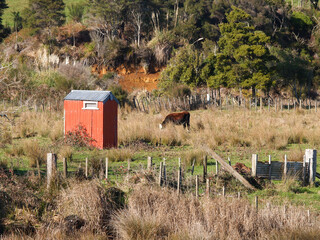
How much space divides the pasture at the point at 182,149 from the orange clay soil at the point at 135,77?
64.3 feet

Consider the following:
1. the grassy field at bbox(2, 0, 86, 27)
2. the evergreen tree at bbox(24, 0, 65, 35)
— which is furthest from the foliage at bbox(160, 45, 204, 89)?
the grassy field at bbox(2, 0, 86, 27)

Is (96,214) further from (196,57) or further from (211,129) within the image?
(196,57)

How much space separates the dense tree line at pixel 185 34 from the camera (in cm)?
3991

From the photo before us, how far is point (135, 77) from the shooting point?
161ft

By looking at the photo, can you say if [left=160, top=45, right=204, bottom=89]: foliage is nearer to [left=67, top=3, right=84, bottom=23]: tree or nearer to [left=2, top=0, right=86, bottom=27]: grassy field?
[left=67, top=3, right=84, bottom=23]: tree

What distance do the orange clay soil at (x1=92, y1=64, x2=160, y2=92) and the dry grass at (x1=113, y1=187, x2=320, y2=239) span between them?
37677mm

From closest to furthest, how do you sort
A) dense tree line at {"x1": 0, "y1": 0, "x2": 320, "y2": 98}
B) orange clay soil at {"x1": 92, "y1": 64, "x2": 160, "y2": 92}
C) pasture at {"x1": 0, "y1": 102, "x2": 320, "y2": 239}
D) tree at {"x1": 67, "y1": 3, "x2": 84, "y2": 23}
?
pasture at {"x1": 0, "y1": 102, "x2": 320, "y2": 239}, dense tree line at {"x1": 0, "y1": 0, "x2": 320, "y2": 98}, orange clay soil at {"x1": 92, "y1": 64, "x2": 160, "y2": 92}, tree at {"x1": 67, "y1": 3, "x2": 84, "y2": 23}

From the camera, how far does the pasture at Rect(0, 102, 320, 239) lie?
11.2 m

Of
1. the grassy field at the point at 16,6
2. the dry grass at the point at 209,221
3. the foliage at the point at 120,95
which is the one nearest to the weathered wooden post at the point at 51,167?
the dry grass at the point at 209,221

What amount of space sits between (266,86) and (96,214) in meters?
27.1

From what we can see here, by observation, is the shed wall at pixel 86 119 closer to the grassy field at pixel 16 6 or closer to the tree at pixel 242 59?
the tree at pixel 242 59

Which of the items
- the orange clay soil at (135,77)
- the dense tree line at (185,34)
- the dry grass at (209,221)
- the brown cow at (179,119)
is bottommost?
the dry grass at (209,221)

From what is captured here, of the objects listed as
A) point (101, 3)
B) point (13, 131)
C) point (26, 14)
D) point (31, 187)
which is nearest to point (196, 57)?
point (101, 3)

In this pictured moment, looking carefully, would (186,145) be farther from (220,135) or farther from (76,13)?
(76,13)
